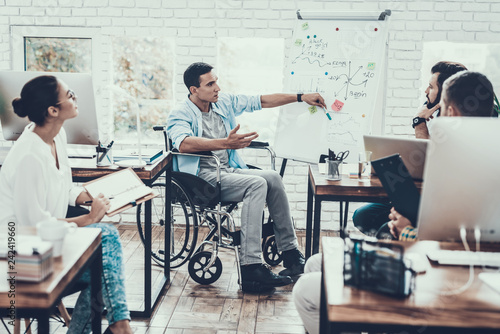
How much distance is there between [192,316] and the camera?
2.58 metres

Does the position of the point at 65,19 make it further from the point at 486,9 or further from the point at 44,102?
the point at 486,9

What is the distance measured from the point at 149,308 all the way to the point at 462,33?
9.37 feet

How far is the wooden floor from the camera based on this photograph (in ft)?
8.04

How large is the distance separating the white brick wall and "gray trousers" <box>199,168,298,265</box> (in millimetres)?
953

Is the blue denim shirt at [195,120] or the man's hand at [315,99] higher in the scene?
the man's hand at [315,99]

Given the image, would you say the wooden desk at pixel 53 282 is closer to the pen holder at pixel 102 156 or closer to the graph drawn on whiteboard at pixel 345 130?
the pen holder at pixel 102 156

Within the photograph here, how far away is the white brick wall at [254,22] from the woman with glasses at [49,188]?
1932mm

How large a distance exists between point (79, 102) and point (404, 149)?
1461mm

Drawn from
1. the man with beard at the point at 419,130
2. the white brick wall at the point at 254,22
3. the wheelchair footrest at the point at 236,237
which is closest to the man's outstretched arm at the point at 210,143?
the wheelchair footrest at the point at 236,237

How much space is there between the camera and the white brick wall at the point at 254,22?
12.2 ft

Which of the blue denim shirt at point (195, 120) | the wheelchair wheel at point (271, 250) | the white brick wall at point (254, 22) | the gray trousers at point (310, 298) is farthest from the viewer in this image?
A: the white brick wall at point (254, 22)

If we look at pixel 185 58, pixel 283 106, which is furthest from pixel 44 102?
pixel 185 58

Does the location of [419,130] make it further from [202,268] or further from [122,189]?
[122,189]

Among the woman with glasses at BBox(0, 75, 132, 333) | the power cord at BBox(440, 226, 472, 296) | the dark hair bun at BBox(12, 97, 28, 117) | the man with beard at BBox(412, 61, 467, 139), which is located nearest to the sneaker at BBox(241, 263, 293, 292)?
the woman with glasses at BBox(0, 75, 132, 333)
